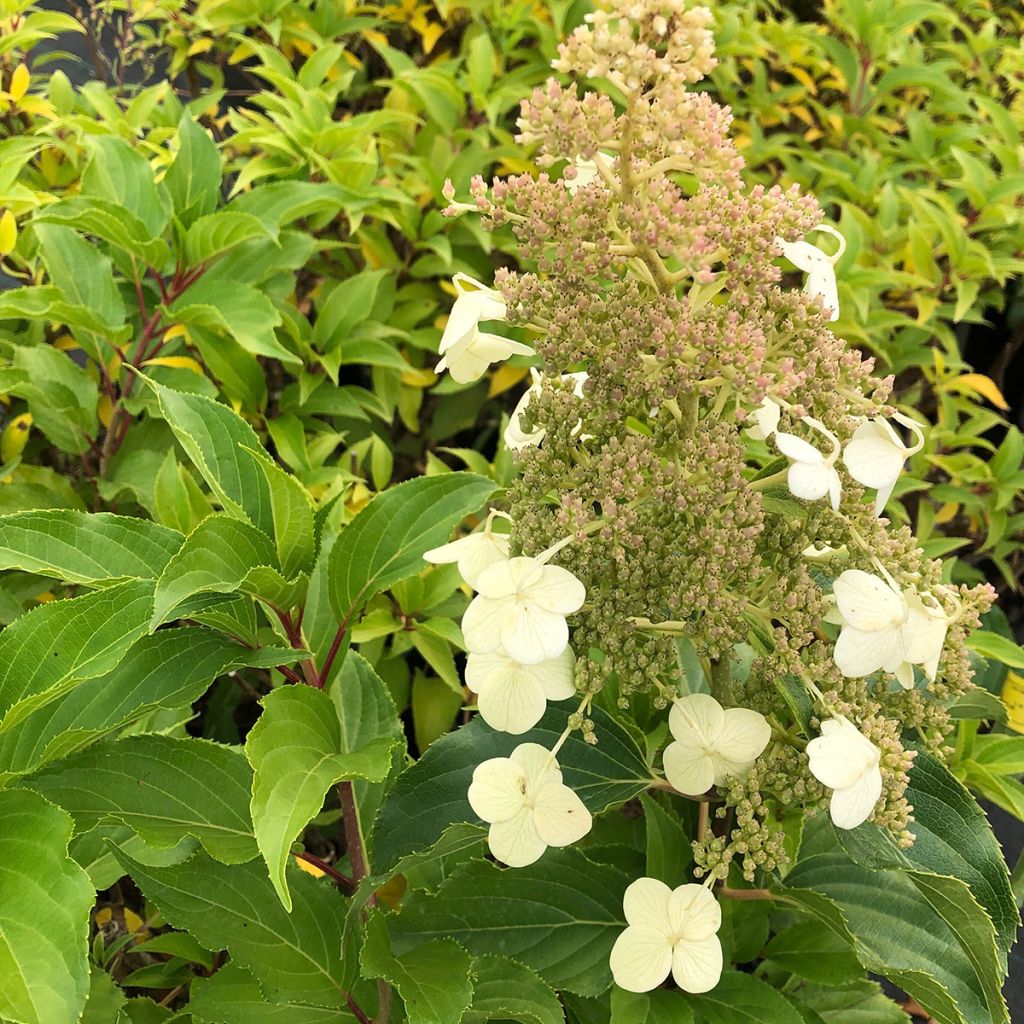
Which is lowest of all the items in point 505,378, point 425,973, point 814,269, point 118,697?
point 505,378

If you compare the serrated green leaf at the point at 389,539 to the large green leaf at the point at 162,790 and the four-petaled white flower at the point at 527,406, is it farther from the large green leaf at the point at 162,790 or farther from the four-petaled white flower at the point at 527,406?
the large green leaf at the point at 162,790

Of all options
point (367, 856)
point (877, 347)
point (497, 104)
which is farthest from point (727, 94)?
point (367, 856)

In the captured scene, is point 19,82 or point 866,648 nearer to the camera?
point 866,648

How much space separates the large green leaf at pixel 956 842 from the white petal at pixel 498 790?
0.26 metres

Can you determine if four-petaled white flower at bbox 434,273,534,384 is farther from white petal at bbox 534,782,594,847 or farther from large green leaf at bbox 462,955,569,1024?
large green leaf at bbox 462,955,569,1024

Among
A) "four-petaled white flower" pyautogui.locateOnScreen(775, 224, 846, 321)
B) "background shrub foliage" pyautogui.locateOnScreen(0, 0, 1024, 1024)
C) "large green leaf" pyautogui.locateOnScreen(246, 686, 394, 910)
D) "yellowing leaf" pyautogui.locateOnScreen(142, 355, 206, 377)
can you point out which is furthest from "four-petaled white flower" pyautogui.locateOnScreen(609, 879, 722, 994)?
"yellowing leaf" pyautogui.locateOnScreen(142, 355, 206, 377)

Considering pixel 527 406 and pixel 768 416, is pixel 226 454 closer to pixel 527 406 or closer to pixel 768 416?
pixel 527 406

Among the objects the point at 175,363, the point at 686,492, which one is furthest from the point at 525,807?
the point at 175,363

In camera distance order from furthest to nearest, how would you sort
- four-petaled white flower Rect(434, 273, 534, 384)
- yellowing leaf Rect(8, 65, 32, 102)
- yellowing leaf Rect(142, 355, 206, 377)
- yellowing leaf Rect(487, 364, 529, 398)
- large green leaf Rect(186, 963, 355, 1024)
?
yellowing leaf Rect(487, 364, 529, 398) < yellowing leaf Rect(8, 65, 32, 102) < yellowing leaf Rect(142, 355, 206, 377) < large green leaf Rect(186, 963, 355, 1024) < four-petaled white flower Rect(434, 273, 534, 384)

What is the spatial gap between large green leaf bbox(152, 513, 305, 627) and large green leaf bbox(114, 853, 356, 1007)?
A: 25cm

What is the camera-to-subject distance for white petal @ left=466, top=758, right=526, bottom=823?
2.02ft

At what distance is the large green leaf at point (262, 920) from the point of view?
76 centimetres

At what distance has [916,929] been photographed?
759 millimetres

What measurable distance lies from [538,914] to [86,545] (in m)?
0.48
